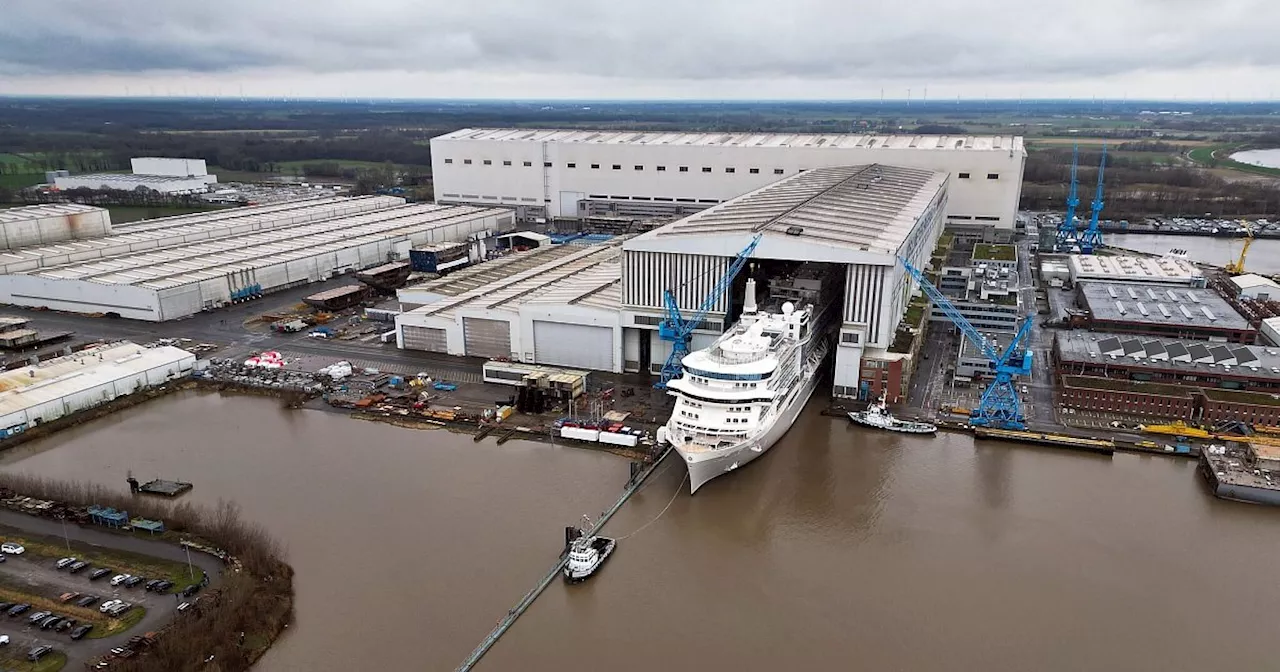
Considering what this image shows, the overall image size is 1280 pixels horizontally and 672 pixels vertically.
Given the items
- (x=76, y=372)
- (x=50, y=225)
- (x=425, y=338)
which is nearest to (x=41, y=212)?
(x=50, y=225)

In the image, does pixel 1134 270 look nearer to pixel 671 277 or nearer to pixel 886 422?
pixel 886 422

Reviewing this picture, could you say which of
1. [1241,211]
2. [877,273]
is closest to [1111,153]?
[1241,211]

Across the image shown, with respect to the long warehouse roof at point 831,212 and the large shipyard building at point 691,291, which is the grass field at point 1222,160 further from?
the large shipyard building at point 691,291

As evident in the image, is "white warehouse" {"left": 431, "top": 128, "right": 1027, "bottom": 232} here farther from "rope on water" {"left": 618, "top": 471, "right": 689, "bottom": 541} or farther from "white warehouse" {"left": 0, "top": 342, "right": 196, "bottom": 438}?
"rope on water" {"left": 618, "top": 471, "right": 689, "bottom": 541}

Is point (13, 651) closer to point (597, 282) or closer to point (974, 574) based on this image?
point (974, 574)

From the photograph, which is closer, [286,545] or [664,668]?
[664,668]
